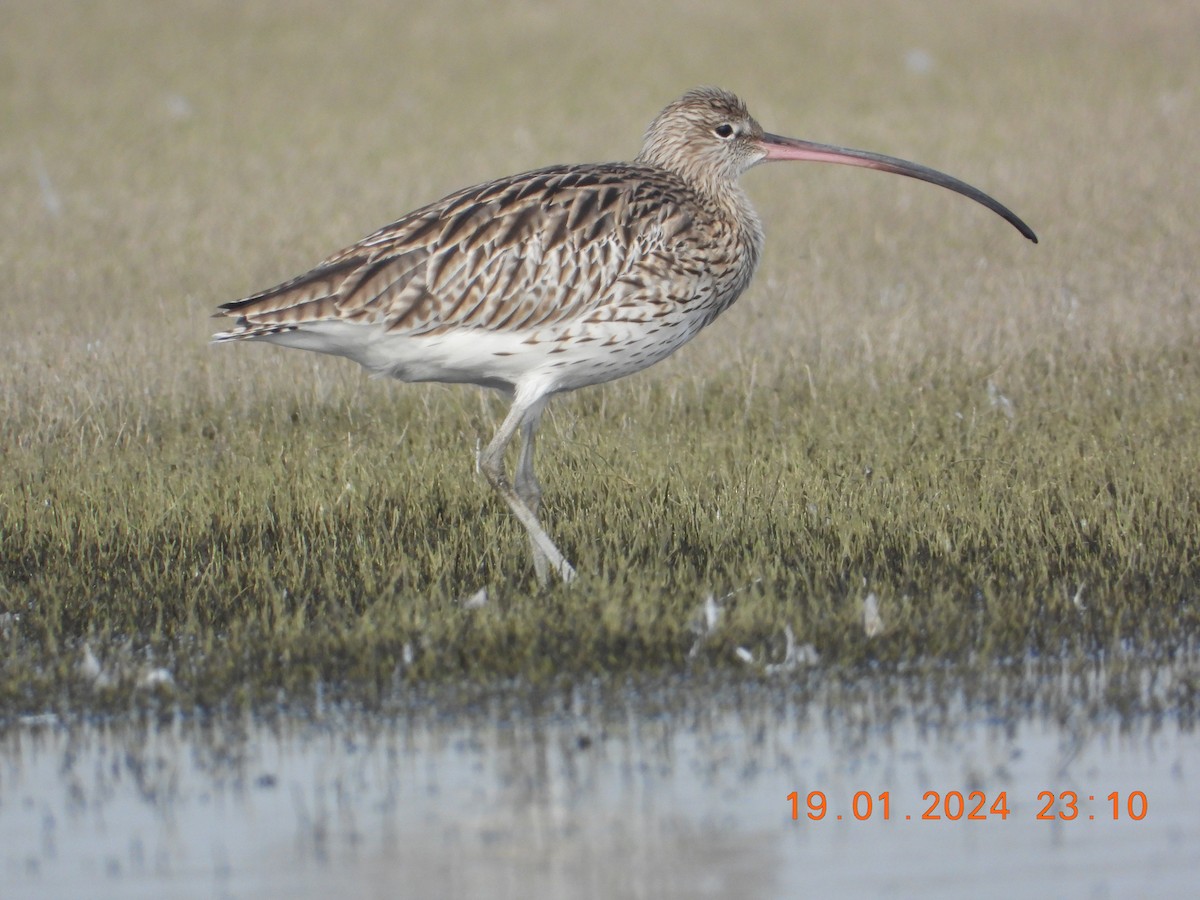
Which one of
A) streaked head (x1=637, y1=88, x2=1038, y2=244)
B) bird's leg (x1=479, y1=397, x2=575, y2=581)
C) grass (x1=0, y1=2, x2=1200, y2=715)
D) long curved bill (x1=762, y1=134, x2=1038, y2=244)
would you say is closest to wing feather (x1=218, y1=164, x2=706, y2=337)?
bird's leg (x1=479, y1=397, x2=575, y2=581)

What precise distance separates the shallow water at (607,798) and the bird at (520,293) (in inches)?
84.4

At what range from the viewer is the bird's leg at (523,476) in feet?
25.8

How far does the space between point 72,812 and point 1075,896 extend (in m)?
2.65

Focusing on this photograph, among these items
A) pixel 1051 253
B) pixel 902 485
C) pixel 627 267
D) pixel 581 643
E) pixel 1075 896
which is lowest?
pixel 1075 896

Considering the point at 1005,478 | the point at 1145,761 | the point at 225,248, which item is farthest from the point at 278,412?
the point at 225,248

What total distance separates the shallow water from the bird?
84.4 inches

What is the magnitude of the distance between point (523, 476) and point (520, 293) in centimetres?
88

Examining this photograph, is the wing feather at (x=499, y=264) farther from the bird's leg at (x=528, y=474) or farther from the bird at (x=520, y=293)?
the bird's leg at (x=528, y=474)

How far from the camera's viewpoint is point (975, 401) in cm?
1073

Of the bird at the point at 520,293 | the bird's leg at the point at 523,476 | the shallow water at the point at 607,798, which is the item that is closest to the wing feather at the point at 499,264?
the bird at the point at 520,293

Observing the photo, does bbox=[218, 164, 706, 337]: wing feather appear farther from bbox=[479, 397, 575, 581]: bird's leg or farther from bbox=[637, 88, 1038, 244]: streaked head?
bbox=[637, 88, 1038, 244]: streaked head

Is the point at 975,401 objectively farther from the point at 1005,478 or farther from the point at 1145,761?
the point at 1145,761

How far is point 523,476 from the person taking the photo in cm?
867

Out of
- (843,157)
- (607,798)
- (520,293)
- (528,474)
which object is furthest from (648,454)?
(607,798)
